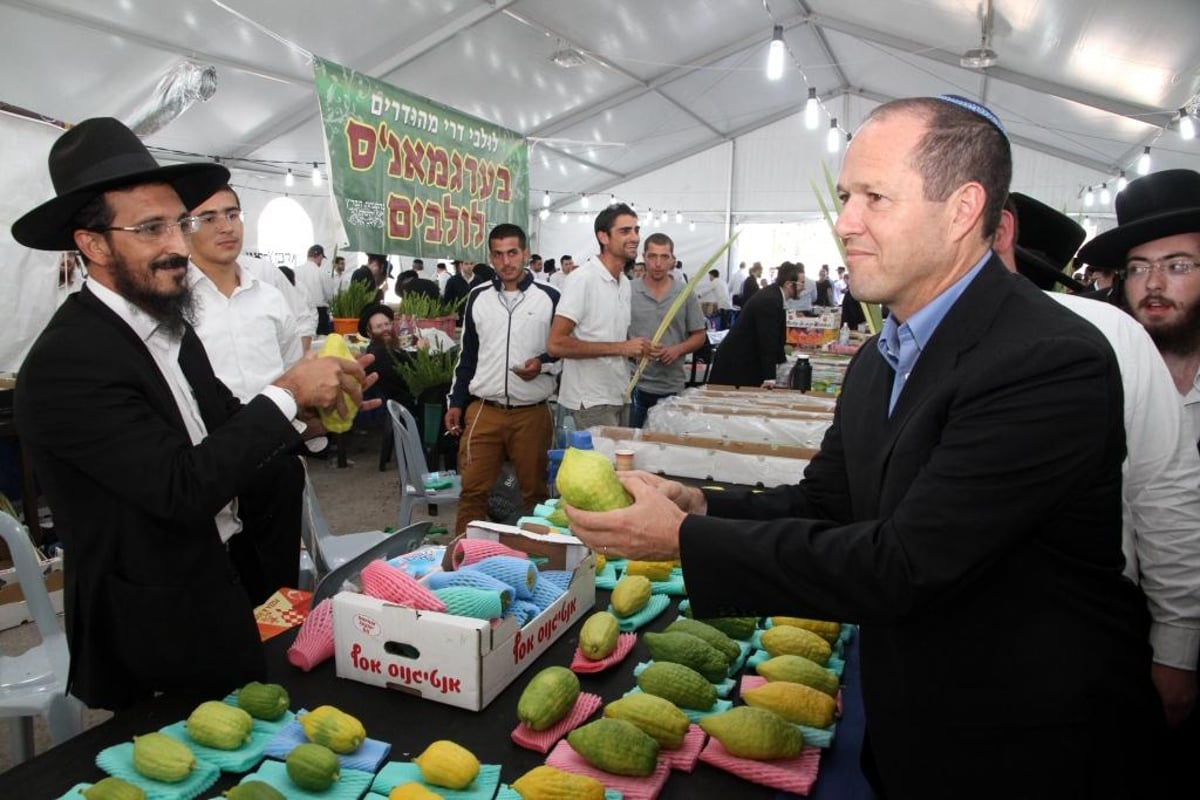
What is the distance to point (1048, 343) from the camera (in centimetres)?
106

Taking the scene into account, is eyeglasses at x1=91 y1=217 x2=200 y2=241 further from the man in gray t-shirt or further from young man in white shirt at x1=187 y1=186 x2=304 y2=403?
the man in gray t-shirt

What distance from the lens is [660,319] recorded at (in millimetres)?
5133

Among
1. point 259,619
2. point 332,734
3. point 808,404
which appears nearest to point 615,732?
point 332,734

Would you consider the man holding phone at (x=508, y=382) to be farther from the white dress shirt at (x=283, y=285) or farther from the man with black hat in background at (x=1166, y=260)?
the man with black hat in background at (x=1166, y=260)

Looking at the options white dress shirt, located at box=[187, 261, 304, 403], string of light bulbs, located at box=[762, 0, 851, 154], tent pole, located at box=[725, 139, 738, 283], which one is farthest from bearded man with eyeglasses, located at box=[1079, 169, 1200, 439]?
tent pole, located at box=[725, 139, 738, 283]

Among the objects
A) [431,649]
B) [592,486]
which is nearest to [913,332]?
[592,486]

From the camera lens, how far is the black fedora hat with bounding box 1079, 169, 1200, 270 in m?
2.02

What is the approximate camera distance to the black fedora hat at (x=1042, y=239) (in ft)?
7.55

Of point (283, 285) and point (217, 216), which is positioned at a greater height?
point (217, 216)

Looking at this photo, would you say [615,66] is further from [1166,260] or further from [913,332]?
[913,332]

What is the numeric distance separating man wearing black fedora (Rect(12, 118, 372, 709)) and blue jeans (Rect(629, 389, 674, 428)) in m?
3.59

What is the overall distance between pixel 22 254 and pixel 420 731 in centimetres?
558

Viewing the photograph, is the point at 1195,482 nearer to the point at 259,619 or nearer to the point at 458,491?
the point at 259,619

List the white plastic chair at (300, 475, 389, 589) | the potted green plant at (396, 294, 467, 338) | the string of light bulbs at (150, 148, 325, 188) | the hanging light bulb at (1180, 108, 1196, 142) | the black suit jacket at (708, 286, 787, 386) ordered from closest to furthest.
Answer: the white plastic chair at (300, 475, 389, 589) < the black suit jacket at (708, 286, 787, 386) < the potted green plant at (396, 294, 467, 338) < the hanging light bulb at (1180, 108, 1196, 142) < the string of light bulbs at (150, 148, 325, 188)
